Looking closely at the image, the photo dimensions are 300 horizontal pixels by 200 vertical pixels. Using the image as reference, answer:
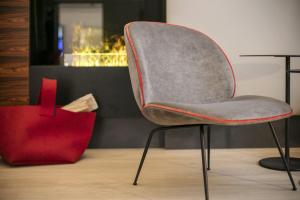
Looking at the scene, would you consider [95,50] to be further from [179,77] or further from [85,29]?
[179,77]

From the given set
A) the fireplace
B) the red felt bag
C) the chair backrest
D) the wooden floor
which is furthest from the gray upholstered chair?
the fireplace

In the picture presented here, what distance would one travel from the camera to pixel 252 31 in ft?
10.2

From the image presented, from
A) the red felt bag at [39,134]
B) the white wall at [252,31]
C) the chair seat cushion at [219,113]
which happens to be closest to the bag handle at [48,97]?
the red felt bag at [39,134]

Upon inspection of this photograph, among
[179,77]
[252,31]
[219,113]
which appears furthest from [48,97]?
[252,31]

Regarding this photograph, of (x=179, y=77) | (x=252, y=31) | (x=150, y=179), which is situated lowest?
(x=150, y=179)

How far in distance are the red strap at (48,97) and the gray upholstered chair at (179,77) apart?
0.72m

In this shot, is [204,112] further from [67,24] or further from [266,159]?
[67,24]

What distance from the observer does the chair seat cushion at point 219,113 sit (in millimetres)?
1587

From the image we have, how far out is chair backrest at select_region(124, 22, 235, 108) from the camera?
78.4 inches

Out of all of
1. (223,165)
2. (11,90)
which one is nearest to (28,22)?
(11,90)

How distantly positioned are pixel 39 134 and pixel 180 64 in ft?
2.97

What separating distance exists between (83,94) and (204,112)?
1.49 meters

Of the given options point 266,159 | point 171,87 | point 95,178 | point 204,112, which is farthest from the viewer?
point 266,159

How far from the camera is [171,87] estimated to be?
2.04 metres
